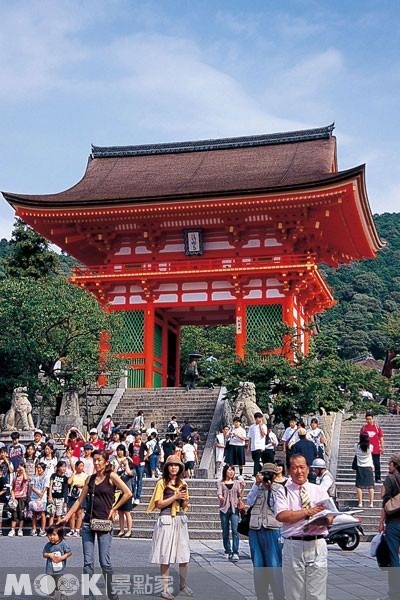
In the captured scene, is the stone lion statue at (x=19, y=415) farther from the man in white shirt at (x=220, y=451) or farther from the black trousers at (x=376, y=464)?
the black trousers at (x=376, y=464)

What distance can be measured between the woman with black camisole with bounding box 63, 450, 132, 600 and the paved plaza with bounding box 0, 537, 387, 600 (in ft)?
1.44

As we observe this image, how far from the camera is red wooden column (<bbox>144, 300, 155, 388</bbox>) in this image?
28.5m

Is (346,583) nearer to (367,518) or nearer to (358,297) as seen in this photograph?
(367,518)

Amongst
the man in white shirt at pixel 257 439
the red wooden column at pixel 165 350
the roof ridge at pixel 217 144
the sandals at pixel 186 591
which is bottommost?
the sandals at pixel 186 591

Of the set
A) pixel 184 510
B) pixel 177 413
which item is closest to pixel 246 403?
pixel 177 413

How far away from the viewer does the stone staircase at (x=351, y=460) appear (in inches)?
563

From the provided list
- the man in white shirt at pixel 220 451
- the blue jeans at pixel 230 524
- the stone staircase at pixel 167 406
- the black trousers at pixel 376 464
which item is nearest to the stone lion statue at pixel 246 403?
the man in white shirt at pixel 220 451

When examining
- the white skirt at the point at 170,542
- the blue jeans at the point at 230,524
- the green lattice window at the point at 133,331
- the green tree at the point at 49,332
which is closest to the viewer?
the white skirt at the point at 170,542

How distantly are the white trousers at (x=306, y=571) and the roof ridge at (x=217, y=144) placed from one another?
2940cm

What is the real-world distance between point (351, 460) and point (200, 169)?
53.4 feet

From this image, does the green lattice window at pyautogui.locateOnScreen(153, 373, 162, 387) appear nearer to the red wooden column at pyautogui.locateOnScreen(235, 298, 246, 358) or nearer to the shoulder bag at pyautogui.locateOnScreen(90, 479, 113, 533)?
the red wooden column at pyautogui.locateOnScreen(235, 298, 246, 358)

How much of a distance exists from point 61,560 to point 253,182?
2233 centimetres

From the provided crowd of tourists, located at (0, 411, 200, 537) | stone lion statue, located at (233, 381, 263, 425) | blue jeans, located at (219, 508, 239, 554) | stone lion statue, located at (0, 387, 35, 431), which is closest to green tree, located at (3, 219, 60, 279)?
stone lion statue, located at (0, 387, 35, 431)

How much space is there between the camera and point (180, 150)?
3522 cm
